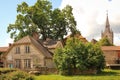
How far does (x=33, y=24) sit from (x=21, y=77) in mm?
39817

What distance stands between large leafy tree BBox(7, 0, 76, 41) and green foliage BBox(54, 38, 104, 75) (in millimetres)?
24094

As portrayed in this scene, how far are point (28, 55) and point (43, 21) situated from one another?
15.9 meters

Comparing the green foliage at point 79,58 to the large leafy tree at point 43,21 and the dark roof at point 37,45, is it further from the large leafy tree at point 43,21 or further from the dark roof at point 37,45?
the large leafy tree at point 43,21

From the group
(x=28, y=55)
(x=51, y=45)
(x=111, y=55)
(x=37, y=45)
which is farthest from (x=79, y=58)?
(x=111, y=55)

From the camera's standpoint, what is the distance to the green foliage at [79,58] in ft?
182

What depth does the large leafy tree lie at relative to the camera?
80250 millimetres

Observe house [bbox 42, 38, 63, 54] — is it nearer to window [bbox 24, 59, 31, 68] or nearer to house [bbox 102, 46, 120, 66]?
window [bbox 24, 59, 31, 68]

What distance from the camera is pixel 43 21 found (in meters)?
82.1

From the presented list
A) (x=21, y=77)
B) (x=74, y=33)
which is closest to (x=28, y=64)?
(x=74, y=33)

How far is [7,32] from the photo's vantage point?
3228 inches

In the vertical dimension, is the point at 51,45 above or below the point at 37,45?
above

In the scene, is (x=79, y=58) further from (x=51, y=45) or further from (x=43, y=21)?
(x=43, y=21)

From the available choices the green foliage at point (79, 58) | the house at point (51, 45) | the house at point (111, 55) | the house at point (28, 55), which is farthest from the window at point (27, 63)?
the house at point (111, 55)

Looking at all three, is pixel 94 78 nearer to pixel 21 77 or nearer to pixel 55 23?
pixel 21 77
